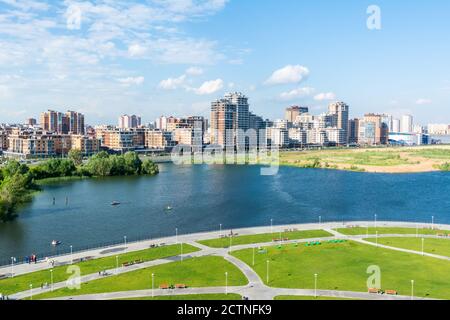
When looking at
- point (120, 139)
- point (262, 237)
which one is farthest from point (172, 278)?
point (120, 139)

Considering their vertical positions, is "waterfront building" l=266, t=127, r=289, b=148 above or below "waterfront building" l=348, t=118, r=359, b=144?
below

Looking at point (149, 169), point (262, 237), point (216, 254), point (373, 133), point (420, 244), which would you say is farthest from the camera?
point (373, 133)

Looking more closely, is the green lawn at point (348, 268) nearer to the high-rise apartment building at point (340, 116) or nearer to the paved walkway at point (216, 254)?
the paved walkway at point (216, 254)

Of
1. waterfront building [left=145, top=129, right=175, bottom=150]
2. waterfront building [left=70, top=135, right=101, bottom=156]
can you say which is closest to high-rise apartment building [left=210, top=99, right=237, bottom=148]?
waterfront building [left=145, top=129, right=175, bottom=150]

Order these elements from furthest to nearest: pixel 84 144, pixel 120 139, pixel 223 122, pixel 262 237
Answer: pixel 223 122
pixel 120 139
pixel 84 144
pixel 262 237

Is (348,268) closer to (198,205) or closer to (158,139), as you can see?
(198,205)

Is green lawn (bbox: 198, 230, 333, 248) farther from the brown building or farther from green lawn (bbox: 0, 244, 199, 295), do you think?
A: the brown building
